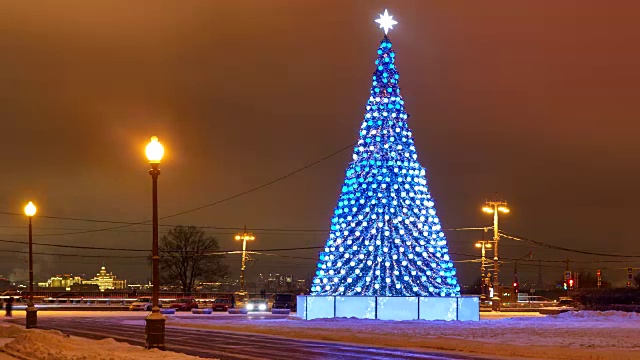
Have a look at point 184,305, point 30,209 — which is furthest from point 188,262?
point 30,209

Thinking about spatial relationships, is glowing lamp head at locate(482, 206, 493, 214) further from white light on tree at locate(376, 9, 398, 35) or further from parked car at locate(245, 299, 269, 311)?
white light on tree at locate(376, 9, 398, 35)

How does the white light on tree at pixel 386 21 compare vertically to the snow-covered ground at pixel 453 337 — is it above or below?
above

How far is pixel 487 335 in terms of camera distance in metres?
33.0

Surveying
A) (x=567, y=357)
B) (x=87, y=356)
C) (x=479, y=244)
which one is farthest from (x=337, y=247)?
(x=479, y=244)

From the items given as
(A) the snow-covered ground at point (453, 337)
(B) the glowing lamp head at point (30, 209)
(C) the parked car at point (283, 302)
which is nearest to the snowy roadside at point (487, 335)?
(A) the snow-covered ground at point (453, 337)

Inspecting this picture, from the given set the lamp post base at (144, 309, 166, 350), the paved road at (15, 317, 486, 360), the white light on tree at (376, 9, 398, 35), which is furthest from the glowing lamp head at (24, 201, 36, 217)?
the white light on tree at (376, 9, 398, 35)

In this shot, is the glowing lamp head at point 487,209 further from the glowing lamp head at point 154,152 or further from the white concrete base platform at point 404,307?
the glowing lamp head at point 154,152

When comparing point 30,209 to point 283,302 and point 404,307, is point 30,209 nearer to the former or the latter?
point 404,307

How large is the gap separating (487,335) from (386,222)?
13.4m

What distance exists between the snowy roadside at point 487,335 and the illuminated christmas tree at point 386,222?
4169 millimetres

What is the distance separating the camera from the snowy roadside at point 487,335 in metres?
25.9

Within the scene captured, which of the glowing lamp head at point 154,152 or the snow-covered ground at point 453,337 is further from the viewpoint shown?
the snow-covered ground at point 453,337

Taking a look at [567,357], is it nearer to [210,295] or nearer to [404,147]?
[404,147]

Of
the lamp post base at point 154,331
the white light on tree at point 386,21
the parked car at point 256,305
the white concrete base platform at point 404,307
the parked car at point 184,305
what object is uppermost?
the white light on tree at point 386,21
